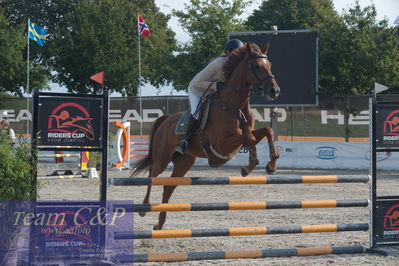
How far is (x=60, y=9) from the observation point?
52.3 metres

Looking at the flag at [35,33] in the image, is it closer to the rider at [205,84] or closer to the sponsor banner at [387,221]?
the rider at [205,84]

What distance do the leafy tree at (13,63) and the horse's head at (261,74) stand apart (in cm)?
2884

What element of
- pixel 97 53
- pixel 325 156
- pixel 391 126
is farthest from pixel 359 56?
pixel 391 126

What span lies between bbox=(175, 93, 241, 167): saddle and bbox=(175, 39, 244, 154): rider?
7 cm

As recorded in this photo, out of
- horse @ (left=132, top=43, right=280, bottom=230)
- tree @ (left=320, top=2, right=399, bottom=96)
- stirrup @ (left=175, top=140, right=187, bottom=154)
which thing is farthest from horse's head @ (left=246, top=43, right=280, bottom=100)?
tree @ (left=320, top=2, right=399, bottom=96)

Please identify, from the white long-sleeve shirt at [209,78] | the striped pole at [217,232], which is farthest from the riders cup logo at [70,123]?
the white long-sleeve shirt at [209,78]

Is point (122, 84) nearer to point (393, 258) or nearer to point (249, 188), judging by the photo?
point (249, 188)

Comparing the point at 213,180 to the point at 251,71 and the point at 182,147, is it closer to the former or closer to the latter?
the point at 182,147

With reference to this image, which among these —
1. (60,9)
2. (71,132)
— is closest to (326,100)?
(71,132)

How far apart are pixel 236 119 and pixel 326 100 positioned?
1759 cm

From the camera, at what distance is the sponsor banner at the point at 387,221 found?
700 centimetres

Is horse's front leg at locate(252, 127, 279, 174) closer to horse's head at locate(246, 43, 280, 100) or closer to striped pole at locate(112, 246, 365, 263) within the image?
horse's head at locate(246, 43, 280, 100)

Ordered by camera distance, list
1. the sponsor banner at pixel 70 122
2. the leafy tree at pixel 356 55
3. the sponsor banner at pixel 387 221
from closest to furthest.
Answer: the sponsor banner at pixel 70 122
the sponsor banner at pixel 387 221
the leafy tree at pixel 356 55

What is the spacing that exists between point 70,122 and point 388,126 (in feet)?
11.4
